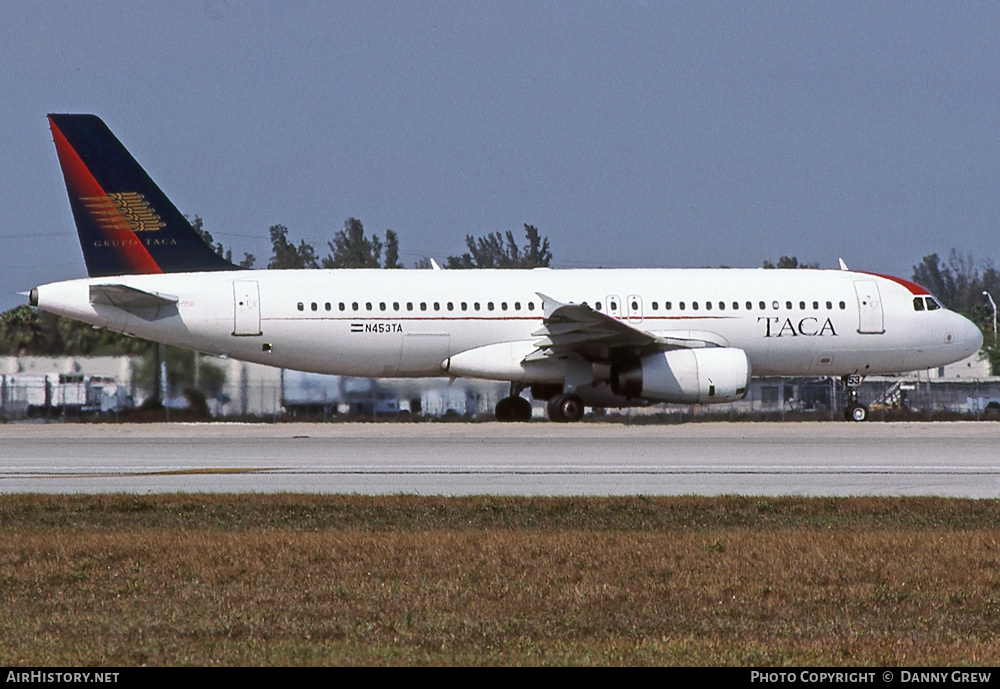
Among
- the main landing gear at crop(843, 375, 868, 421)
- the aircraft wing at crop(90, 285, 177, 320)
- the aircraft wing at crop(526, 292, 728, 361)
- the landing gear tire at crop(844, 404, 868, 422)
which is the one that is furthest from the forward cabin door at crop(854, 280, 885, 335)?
the aircraft wing at crop(90, 285, 177, 320)

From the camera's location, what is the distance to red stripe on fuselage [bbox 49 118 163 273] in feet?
103

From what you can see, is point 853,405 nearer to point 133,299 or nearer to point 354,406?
point 354,406

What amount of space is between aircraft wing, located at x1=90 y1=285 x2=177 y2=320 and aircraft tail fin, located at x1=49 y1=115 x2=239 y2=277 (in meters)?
1.10

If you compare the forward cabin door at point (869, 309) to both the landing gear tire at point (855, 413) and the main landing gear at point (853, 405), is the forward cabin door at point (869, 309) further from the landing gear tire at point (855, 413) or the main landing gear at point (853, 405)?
the landing gear tire at point (855, 413)

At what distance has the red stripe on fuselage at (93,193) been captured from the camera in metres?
31.5

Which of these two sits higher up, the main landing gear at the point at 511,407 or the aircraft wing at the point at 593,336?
the aircraft wing at the point at 593,336

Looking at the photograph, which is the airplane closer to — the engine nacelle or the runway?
the engine nacelle

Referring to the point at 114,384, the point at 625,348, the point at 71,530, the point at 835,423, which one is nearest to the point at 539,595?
the point at 71,530

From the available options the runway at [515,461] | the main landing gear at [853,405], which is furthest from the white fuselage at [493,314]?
the runway at [515,461]

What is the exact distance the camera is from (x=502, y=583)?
9.77 m

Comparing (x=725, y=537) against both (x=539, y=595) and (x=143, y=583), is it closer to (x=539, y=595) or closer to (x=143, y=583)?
(x=539, y=595)

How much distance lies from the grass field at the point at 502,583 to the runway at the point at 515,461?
2.17 metres

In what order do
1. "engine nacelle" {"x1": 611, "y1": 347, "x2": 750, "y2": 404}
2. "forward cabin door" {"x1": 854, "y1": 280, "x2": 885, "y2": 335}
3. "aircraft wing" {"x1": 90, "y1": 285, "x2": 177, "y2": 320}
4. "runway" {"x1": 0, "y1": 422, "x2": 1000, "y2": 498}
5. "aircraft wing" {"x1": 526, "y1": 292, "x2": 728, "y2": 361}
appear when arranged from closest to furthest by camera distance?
"runway" {"x1": 0, "y1": 422, "x2": 1000, "y2": 498}, "aircraft wing" {"x1": 90, "y1": 285, "x2": 177, "y2": 320}, "aircraft wing" {"x1": 526, "y1": 292, "x2": 728, "y2": 361}, "engine nacelle" {"x1": 611, "y1": 347, "x2": 750, "y2": 404}, "forward cabin door" {"x1": 854, "y1": 280, "x2": 885, "y2": 335}

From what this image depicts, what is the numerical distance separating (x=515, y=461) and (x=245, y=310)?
1286 centimetres
